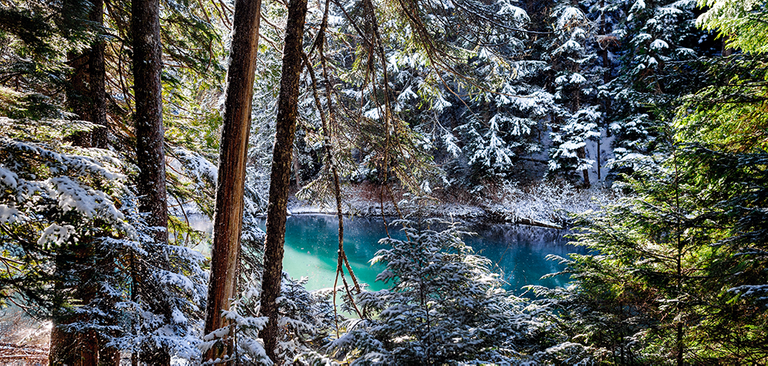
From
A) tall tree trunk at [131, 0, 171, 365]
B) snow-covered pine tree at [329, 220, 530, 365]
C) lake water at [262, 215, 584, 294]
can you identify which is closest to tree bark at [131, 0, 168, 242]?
tall tree trunk at [131, 0, 171, 365]

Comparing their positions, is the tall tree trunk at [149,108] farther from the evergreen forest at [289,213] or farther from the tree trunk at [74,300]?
the tree trunk at [74,300]

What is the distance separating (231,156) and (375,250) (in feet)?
36.8

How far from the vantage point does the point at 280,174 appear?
280 centimetres

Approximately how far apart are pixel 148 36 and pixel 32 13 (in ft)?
2.60

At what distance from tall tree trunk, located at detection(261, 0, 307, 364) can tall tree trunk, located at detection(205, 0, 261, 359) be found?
0.41 metres

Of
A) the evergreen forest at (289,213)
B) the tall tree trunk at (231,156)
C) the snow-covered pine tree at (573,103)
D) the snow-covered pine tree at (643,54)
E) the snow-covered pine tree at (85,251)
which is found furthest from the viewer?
the snow-covered pine tree at (573,103)

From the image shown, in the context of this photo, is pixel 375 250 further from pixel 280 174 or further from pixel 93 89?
pixel 93 89

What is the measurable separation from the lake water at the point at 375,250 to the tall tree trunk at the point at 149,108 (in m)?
7.52

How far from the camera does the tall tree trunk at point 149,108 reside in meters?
2.73

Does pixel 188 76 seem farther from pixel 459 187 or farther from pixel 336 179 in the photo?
pixel 459 187

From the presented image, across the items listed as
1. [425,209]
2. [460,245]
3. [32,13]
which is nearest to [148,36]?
[32,13]

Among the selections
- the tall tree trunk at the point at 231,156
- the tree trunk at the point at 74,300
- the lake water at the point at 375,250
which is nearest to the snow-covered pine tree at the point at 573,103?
the lake water at the point at 375,250

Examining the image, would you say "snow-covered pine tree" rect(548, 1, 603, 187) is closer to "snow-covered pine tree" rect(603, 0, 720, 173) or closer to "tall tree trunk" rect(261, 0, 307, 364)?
"snow-covered pine tree" rect(603, 0, 720, 173)

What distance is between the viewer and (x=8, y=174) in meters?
1.52
